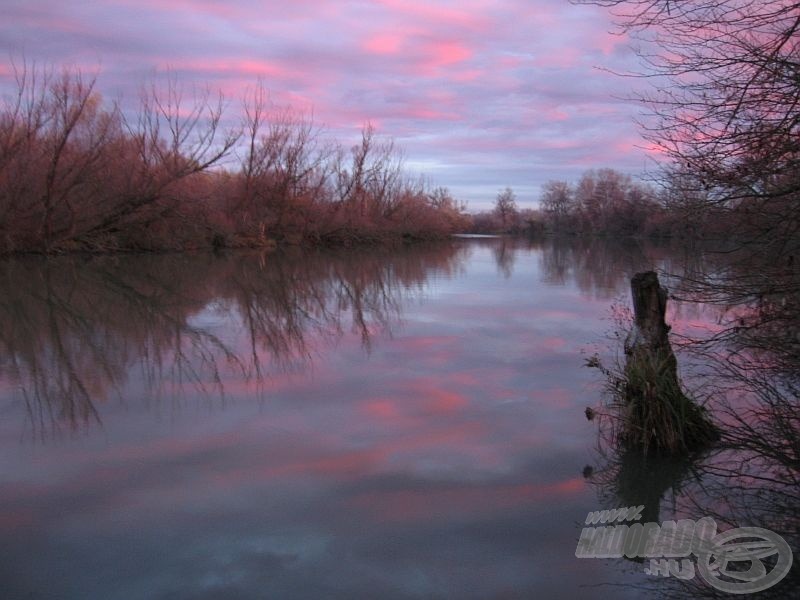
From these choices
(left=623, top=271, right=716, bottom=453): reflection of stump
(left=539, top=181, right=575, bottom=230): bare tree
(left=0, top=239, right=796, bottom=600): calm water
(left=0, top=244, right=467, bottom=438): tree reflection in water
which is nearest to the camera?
(left=0, top=239, right=796, bottom=600): calm water

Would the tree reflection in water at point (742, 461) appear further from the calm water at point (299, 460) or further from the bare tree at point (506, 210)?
the bare tree at point (506, 210)

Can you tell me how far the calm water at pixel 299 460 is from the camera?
3.88 metres

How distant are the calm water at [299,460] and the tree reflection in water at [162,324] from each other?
71 mm

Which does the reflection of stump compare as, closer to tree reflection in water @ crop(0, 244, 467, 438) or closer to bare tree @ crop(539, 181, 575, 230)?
tree reflection in water @ crop(0, 244, 467, 438)

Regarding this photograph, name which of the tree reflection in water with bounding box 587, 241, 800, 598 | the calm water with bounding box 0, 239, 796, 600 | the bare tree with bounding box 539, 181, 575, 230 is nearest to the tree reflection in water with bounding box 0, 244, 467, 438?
the calm water with bounding box 0, 239, 796, 600

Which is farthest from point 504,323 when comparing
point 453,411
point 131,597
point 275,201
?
point 275,201

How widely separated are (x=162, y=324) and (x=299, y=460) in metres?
7.56

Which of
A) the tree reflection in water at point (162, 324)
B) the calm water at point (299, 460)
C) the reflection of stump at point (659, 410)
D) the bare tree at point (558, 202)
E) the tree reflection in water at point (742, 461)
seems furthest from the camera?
the bare tree at point (558, 202)

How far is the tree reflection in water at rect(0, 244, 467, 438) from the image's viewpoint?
25.9 feet

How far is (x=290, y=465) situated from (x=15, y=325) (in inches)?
340

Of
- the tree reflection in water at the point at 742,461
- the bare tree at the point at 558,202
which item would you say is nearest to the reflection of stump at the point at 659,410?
the tree reflection in water at the point at 742,461

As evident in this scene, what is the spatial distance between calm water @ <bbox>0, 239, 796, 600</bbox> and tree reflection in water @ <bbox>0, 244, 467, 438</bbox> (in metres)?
0.07

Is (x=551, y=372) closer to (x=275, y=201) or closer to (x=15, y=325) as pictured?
(x=15, y=325)

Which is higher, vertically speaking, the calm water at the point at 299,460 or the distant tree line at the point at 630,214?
the distant tree line at the point at 630,214
